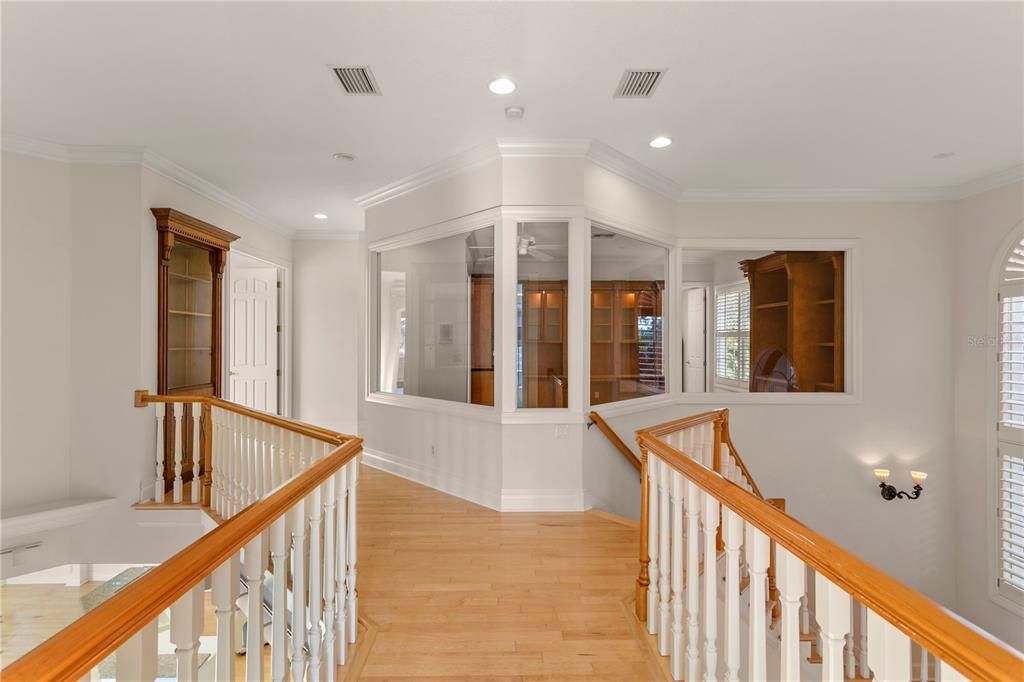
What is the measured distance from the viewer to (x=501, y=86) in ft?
10.0

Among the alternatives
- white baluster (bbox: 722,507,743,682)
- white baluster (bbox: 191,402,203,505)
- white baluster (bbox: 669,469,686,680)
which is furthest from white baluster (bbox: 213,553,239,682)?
white baluster (bbox: 191,402,203,505)

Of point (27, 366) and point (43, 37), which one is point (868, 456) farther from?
point (27, 366)

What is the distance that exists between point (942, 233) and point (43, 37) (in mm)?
7123

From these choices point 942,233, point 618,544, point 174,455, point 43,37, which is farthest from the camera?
point 942,233

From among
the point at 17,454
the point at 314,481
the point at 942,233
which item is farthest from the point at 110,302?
the point at 942,233

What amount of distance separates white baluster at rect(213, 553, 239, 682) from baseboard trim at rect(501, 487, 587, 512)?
296 centimetres

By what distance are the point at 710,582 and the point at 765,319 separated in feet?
14.2

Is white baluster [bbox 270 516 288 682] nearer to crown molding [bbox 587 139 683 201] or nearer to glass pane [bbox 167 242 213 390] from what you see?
crown molding [bbox 587 139 683 201]

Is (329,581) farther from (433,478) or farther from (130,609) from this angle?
(433,478)

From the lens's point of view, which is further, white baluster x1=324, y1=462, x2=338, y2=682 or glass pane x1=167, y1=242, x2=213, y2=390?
glass pane x1=167, y1=242, x2=213, y2=390

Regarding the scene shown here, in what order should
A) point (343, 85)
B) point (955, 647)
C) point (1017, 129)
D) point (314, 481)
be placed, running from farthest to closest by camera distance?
point (1017, 129), point (343, 85), point (314, 481), point (955, 647)

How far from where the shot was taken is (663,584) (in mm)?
2160

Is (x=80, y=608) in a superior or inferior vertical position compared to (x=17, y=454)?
inferior

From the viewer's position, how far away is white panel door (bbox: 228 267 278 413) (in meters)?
5.99
